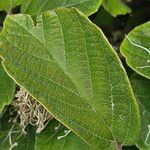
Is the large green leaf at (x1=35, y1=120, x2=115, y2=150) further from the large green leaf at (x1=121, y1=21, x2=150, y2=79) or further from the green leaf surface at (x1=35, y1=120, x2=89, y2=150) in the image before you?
the large green leaf at (x1=121, y1=21, x2=150, y2=79)

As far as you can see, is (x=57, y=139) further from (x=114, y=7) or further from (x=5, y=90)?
(x=114, y=7)

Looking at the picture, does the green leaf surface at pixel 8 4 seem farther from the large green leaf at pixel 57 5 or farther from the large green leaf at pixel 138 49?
the large green leaf at pixel 138 49


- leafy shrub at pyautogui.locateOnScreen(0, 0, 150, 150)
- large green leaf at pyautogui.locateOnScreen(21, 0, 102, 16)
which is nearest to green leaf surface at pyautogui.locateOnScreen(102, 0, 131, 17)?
large green leaf at pyautogui.locateOnScreen(21, 0, 102, 16)

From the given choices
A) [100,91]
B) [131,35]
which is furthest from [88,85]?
[131,35]

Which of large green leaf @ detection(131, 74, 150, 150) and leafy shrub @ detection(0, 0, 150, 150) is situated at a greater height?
leafy shrub @ detection(0, 0, 150, 150)

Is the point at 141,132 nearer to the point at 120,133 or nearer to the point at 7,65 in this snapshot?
the point at 120,133

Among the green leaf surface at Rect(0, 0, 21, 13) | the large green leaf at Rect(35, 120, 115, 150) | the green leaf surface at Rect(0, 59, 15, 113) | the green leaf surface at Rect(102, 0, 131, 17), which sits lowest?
the large green leaf at Rect(35, 120, 115, 150)
